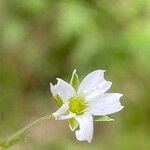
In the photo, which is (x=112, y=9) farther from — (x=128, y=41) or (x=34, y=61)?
(x=34, y=61)

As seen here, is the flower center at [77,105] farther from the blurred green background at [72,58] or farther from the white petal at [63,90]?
the blurred green background at [72,58]

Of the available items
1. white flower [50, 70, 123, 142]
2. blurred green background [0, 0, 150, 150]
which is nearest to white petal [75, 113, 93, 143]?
white flower [50, 70, 123, 142]

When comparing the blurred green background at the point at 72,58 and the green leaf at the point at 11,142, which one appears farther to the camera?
the blurred green background at the point at 72,58

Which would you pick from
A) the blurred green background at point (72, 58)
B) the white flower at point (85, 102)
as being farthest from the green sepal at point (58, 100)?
the blurred green background at point (72, 58)

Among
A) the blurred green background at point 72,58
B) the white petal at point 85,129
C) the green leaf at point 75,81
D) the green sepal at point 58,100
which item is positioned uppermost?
the blurred green background at point 72,58

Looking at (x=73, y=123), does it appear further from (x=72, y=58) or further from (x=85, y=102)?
(x=72, y=58)

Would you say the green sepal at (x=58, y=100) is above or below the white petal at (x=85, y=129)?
above

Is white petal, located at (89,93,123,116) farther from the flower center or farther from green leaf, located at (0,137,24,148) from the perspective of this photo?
green leaf, located at (0,137,24,148)
